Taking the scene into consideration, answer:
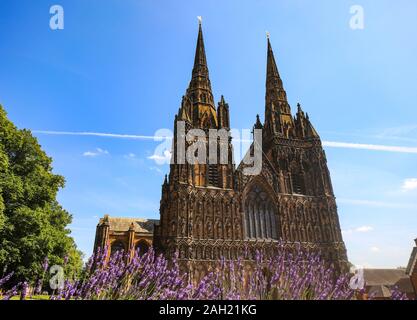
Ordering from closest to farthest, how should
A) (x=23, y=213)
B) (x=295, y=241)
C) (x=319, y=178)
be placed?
(x=23, y=213)
(x=295, y=241)
(x=319, y=178)

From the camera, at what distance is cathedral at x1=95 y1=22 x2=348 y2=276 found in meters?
26.5

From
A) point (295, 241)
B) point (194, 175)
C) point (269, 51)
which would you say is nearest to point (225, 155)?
point (194, 175)

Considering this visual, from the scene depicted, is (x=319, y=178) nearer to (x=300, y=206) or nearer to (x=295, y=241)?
(x=300, y=206)

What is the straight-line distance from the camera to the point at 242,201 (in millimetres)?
29734

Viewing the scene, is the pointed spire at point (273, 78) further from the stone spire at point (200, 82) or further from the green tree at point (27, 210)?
the green tree at point (27, 210)

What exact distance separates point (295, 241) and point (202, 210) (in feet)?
35.9

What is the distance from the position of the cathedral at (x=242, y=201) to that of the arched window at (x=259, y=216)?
110mm

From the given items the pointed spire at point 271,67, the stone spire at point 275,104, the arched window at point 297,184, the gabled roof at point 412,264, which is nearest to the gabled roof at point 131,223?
the arched window at point 297,184

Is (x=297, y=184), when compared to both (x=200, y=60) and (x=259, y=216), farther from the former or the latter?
A: (x=200, y=60)

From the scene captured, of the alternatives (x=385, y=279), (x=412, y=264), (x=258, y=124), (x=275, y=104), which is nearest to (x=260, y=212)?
(x=258, y=124)

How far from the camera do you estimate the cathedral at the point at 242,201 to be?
1043 inches

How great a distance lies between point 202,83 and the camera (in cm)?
4072

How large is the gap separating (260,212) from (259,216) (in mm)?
536
